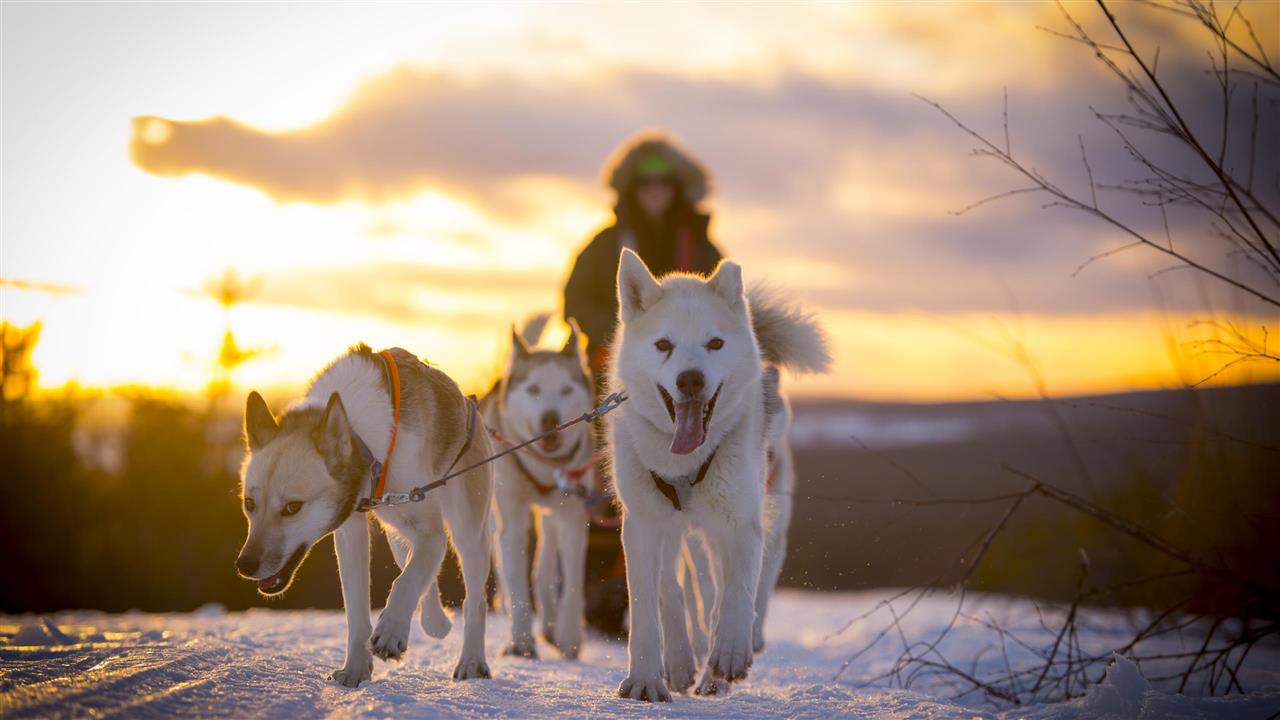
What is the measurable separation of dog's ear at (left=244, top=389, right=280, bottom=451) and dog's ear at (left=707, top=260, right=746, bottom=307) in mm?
1900

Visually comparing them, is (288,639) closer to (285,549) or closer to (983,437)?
(285,549)

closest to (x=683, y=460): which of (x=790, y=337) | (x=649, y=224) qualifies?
(x=790, y=337)

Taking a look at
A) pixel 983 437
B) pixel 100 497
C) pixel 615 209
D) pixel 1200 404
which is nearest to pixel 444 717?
pixel 1200 404

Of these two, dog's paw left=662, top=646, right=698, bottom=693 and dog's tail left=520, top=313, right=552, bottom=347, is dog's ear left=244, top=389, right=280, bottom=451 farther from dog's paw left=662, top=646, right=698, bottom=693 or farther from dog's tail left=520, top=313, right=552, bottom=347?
dog's tail left=520, top=313, right=552, bottom=347

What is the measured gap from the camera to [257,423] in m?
3.77

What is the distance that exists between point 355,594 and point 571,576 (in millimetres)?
2632

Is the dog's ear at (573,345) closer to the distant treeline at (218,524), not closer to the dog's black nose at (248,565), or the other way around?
the distant treeline at (218,524)

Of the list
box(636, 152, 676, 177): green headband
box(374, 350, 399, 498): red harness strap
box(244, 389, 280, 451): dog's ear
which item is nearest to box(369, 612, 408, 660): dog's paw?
box(374, 350, 399, 498): red harness strap

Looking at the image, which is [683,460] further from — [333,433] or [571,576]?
[571,576]

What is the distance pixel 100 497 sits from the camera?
12680 mm

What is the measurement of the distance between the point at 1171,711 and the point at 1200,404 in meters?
1.88

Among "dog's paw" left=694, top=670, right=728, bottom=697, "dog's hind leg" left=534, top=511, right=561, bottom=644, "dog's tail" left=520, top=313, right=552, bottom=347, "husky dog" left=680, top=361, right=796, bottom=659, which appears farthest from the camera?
"dog's tail" left=520, top=313, right=552, bottom=347

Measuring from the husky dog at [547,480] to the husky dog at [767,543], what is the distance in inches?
38.5

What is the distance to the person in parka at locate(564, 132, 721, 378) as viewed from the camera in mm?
7414
